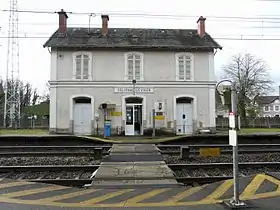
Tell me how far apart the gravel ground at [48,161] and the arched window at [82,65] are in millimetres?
12978

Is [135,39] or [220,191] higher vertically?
[135,39]

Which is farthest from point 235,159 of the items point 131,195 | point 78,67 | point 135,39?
point 135,39

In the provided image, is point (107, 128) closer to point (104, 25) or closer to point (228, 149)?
point (104, 25)

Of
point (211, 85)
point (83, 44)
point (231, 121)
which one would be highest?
point (83, 44)

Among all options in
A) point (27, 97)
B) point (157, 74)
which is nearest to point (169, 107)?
point (157, 74)

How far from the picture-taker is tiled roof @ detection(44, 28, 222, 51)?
25.3 m

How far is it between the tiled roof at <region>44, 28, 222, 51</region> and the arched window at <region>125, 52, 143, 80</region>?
741mm

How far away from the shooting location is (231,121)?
18.2 feet

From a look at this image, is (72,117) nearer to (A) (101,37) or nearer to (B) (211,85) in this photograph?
(A) (101,37)

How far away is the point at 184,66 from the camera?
2570 centimetres

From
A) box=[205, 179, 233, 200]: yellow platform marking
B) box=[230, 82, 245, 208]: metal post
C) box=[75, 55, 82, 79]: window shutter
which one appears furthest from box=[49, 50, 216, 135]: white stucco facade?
box=[230, 82, 245, 208]: metal post

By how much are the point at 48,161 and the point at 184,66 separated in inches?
651

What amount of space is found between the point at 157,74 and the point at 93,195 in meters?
19.6

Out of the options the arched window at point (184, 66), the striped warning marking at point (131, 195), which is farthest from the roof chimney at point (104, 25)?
the striped warning marking at point (131, 195)
